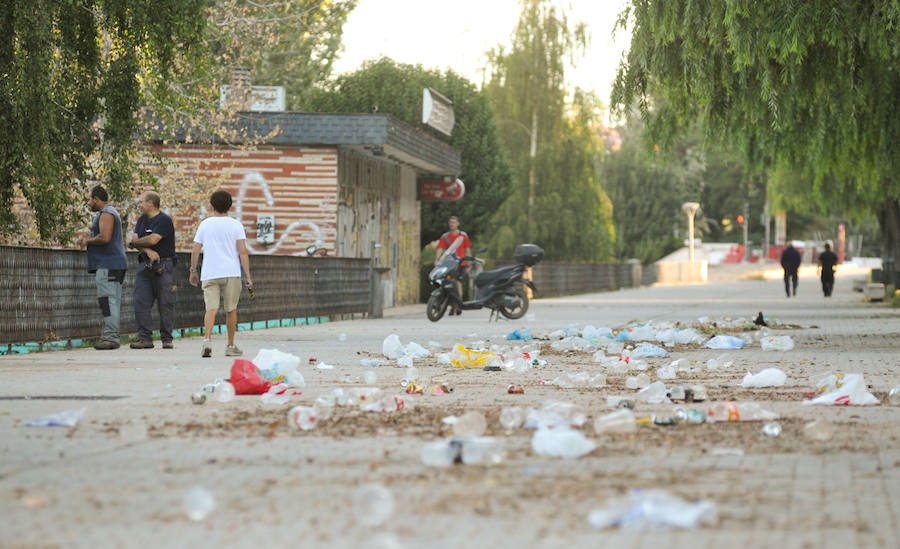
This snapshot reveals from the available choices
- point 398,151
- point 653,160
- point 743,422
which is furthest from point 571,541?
point 398,151

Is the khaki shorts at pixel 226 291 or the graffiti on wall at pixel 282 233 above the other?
the graffiti on wall at pixel 282 233

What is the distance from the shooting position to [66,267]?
15.2 meters

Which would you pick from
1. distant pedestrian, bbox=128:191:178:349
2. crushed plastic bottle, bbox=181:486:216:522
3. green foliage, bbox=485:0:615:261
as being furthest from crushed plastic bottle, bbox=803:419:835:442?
green foliage, bbox=485:0:615:261

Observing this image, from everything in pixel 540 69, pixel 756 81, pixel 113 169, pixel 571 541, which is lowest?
pixel 571 541

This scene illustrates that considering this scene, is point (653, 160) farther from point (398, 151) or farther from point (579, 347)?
point (398, 151)

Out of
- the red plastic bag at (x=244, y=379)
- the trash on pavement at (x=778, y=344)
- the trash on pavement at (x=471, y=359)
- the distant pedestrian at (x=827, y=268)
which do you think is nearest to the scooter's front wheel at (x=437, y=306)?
the trash on pavement at (x=778, y=344)

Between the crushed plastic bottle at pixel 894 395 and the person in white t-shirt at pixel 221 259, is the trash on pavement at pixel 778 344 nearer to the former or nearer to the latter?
the crushed plastic bottle at pixel 894 395

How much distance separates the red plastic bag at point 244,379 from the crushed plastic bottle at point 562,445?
11.2 feet

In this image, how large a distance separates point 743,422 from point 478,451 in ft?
7.43

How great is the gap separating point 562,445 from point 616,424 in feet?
3.22

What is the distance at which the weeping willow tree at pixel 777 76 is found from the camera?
13.9 meters

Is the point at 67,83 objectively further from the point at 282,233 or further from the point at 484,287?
the point at 282,233

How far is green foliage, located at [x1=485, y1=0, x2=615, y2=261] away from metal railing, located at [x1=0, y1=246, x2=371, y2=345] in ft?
100

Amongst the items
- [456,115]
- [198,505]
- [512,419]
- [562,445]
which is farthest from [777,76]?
[456,115]
